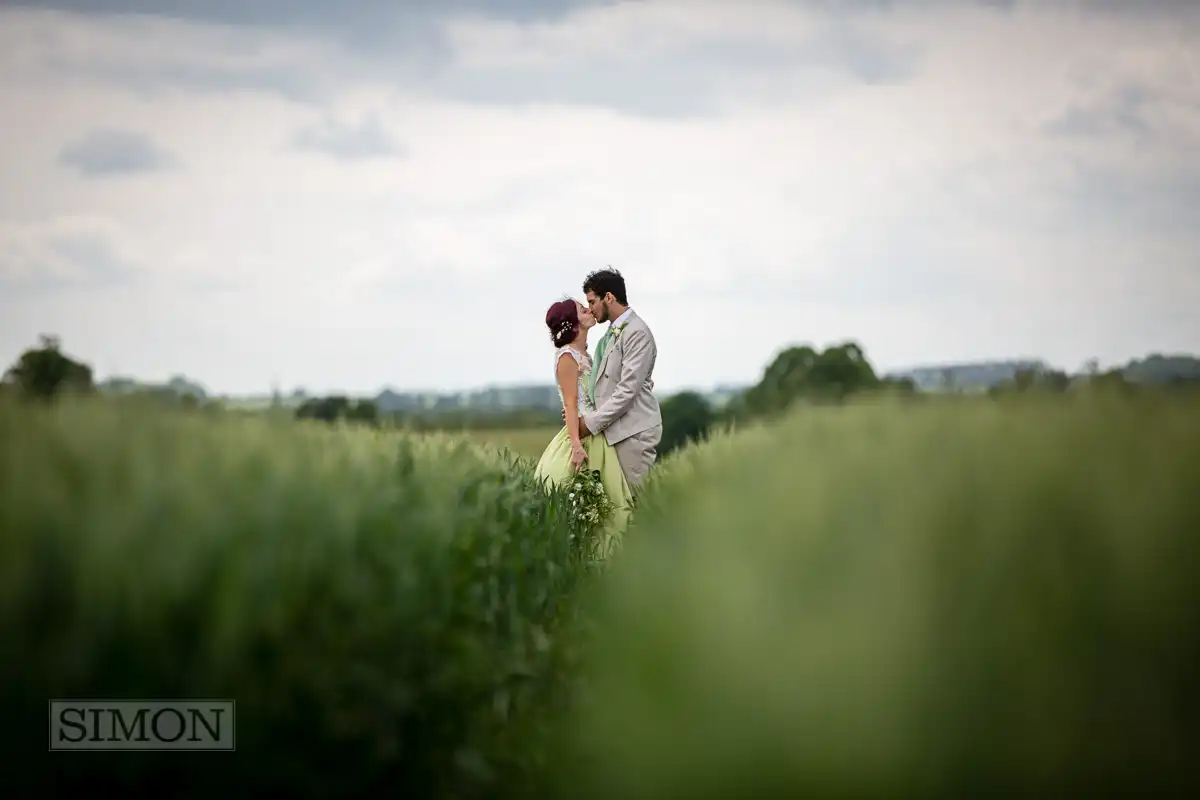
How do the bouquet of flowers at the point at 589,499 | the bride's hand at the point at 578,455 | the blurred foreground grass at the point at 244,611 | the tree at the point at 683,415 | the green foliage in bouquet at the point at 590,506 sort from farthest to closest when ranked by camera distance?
the tree at the point at 683,415, the bride's hand at the point at 578,455, the bouquet of flowers at the point at 589,499, the green foliage in bouquet at the point at 590,506, the blurred foreground grass at the point at 244,611

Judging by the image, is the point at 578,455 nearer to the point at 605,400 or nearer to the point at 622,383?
the point at 605,400

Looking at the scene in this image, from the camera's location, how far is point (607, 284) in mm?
11016

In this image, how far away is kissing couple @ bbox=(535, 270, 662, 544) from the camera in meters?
10.8

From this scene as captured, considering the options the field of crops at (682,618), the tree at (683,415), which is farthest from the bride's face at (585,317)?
the tree at (683,415)

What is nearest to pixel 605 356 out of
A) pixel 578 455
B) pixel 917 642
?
pixel 578 455

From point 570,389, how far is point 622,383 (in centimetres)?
60

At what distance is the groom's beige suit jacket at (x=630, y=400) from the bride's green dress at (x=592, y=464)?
110mm

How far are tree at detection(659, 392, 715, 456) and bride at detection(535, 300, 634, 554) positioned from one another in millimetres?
32992

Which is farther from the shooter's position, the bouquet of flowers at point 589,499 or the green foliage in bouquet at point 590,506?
the bouquet of flowers at point 589,499

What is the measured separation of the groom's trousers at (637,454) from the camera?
10953 millimetres

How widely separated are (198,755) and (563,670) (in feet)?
9.29

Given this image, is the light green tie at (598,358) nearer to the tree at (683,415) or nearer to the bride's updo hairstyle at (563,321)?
the bride's updo hairstyle at (563,321)

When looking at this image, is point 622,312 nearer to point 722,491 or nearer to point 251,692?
point 722,491

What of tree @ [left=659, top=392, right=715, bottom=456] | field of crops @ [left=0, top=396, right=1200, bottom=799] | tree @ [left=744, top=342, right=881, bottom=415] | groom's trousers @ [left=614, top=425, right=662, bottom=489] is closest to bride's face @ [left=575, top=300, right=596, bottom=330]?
groom's trousers @ [left=614, top=425, right=662, bottom=489]
